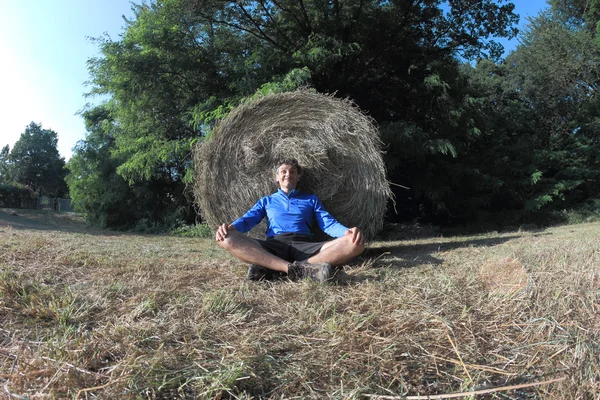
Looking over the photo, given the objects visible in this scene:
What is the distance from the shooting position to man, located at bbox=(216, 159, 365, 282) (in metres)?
2.72

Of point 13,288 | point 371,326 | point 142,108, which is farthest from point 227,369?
point 142,108

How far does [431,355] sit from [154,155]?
784 cm

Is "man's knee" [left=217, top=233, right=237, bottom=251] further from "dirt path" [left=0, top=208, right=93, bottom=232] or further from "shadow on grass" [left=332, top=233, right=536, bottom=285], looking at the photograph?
"dirt path" [left=0, top=208, right=93, bottom=232]

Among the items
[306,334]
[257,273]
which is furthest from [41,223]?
[306,334]

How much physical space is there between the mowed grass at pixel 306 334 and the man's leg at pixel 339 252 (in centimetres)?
20

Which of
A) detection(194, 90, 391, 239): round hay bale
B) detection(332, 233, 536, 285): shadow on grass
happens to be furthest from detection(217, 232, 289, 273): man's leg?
detection(194, 90, 391, 239): round hay bale

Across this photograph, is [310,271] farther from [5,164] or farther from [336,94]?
[5,164]

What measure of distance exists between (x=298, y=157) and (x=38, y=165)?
40995 mm

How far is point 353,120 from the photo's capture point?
14.2ft

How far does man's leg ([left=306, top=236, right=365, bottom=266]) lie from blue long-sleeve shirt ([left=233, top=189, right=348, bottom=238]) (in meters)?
0.50

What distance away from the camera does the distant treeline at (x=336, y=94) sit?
7.73m

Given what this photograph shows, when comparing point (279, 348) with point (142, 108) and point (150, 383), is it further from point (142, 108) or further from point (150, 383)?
point (142, 108)

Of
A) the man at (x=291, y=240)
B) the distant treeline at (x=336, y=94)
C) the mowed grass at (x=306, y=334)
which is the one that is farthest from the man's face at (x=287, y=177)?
the distant treeline at (x=336, y=94)

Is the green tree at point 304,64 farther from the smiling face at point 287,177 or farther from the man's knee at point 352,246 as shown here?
the man's knee at point 352,246
